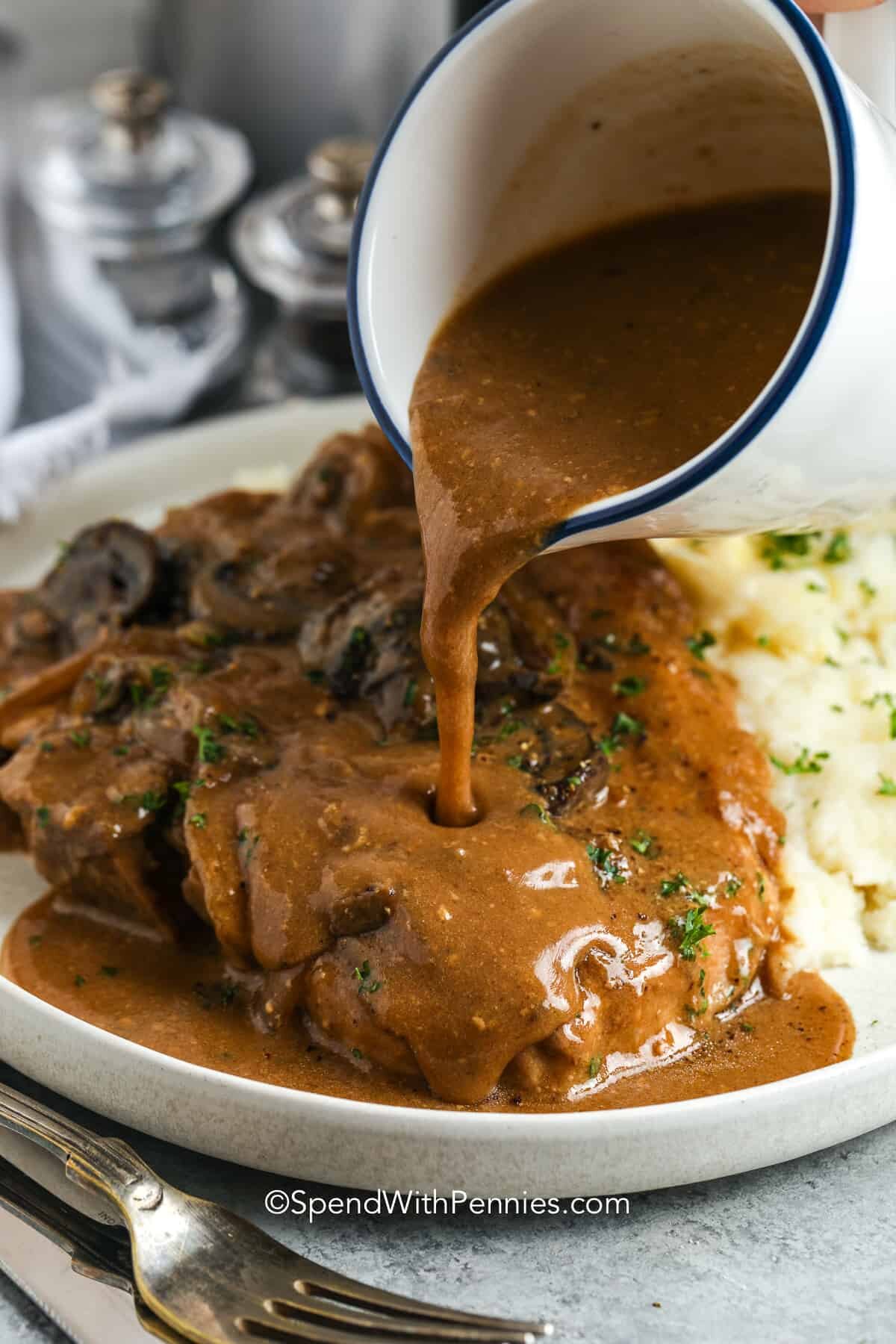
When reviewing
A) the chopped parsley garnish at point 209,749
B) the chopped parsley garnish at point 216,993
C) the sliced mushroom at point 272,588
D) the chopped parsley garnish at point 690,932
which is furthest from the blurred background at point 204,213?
the chopped parsley garnish at point 690,932

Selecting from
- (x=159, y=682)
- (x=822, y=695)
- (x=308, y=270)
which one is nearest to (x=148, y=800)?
(x=159, y=682)

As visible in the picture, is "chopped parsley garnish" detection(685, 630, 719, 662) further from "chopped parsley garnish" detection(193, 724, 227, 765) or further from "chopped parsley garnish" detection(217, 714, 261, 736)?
"chopped parsley garnish" detection(193, 724, 227, 765)

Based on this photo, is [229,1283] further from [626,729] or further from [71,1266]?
[626,729]

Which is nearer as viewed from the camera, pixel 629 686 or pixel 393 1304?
pixel 393 1304

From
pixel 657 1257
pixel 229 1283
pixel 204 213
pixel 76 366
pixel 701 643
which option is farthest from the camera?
pixel 204 213

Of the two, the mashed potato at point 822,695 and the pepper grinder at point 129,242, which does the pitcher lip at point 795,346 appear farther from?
the pepper grinder at point 129,242

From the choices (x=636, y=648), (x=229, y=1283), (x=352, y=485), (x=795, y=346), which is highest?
(x=795, y=346)
